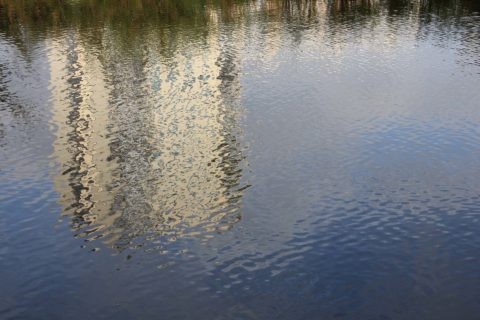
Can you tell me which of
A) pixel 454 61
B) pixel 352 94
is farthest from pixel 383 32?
pixel 352 94

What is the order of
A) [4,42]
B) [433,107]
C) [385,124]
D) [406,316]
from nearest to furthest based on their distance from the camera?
[406,316], [385,124], [433,107], [4,42]

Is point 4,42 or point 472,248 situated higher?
point 4,42

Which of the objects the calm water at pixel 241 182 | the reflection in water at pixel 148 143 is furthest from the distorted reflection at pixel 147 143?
the calm water at pixel 241 182

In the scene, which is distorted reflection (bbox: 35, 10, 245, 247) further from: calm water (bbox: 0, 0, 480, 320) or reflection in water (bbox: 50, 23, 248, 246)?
calm water (bbox: 0, 0, 480, 320)

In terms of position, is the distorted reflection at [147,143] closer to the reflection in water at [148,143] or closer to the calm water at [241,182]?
the reflection in water at [148,143]

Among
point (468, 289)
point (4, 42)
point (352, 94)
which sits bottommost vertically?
point (468, 289)

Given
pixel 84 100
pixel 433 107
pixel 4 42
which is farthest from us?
pixel 4 42

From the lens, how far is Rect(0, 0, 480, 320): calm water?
22.2 metres

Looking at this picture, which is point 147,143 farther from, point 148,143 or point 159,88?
point 159,88

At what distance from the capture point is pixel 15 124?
41.6 m

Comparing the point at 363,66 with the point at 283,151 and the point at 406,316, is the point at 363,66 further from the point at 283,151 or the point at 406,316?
the point at 406,316

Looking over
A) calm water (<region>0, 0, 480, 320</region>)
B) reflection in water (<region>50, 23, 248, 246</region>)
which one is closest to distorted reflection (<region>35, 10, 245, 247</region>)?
reflection in water (<region>50, 23, 248, 246</region>)

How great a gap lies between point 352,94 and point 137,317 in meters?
31.8

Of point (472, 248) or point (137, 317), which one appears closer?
point (137, 317)
